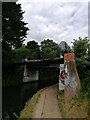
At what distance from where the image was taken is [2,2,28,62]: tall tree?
156 feet

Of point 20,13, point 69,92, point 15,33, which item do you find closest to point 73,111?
point 69,92

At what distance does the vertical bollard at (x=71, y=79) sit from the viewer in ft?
75.2

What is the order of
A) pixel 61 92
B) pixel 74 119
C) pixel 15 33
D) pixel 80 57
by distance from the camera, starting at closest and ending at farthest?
1. pixel 74 119
2. pixel 61 92
3. pixel 80 57
4. pixel 15 33

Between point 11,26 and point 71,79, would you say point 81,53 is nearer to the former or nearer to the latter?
point 71,79

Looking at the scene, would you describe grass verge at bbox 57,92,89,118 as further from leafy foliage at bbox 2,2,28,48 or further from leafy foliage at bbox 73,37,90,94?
leafy foliage at bbox 2,2,28,48

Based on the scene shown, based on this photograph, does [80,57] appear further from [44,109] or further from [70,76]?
[44,109]

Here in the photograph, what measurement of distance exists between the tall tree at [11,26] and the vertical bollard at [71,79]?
2372 cm

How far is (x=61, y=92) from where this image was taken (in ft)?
102

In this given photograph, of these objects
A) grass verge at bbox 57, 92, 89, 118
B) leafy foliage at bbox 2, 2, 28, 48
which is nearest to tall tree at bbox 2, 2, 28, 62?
leafy foliage at bbox 2, 2, 28, 48

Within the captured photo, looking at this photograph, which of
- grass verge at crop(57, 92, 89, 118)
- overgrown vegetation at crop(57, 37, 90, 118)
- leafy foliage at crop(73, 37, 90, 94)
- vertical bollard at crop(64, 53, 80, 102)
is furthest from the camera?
leafy foliage at crop(73, 37, 90, 94)

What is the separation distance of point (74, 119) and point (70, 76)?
8.21 m

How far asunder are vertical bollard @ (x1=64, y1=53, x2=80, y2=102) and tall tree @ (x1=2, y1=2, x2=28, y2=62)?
934 inches

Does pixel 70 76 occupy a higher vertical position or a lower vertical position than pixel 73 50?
lower

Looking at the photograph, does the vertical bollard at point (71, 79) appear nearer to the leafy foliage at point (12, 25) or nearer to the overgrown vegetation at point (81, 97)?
the overgrown vegetation at point (81, 97)
